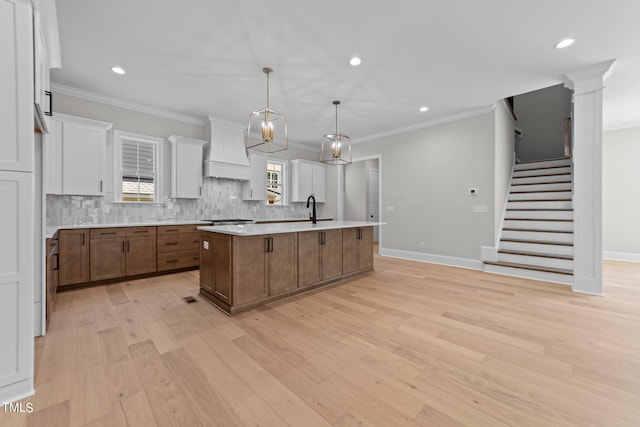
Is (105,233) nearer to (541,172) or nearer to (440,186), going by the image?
(440,186)

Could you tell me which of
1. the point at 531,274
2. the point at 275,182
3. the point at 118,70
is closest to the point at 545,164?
the point at 531,274

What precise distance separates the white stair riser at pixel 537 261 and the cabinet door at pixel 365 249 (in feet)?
7.70

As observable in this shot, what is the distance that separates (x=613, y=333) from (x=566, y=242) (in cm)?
262

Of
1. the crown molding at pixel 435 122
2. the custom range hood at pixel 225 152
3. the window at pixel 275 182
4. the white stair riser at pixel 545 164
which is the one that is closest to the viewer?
the crown molding at pixel 435 122

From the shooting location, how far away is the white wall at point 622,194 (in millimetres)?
5562

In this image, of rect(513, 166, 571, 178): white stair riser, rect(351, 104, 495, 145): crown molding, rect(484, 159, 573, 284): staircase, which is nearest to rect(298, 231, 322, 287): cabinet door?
rect(484, 159, 573, 284): staircase

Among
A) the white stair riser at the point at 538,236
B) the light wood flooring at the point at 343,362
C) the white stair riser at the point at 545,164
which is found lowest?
the light wood flooring at the point at 343,362

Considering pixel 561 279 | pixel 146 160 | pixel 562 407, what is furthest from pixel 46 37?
pixel 561 279

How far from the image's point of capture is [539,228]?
493cm

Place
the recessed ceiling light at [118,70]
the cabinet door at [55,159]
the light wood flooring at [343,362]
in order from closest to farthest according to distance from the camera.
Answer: the light wood flooring at [343,362] < the recessed ceiling light at [118,70] < the cabinet door at [55,159]

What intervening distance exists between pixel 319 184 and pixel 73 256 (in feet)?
17.7

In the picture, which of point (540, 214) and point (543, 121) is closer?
point (540, 214)

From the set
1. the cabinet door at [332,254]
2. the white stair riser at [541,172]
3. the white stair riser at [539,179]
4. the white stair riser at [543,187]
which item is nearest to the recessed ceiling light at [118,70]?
the cabinet door at [332,254]

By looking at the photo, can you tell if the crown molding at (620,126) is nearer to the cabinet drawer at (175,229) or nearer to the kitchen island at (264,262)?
the kitchen island at (264,262)
